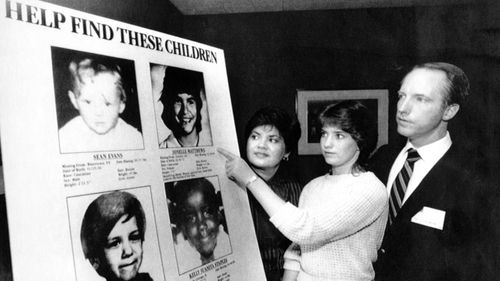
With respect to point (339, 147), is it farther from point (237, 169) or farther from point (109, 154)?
point (109, 154)

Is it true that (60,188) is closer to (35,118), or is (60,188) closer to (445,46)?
(35,118)

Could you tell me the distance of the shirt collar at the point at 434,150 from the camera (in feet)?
4.61

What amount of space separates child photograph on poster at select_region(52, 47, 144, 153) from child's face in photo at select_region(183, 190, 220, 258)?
240 millimetres

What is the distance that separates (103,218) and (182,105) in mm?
399

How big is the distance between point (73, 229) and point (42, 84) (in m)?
0.30

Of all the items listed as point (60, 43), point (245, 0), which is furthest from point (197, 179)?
point (245, 0)

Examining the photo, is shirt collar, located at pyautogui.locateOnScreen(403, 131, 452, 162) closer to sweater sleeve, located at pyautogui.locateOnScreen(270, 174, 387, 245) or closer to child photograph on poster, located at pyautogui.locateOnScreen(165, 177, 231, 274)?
sweater sleeve, located at pyautogui.locateOnScreen(270, 174, 387, 245)

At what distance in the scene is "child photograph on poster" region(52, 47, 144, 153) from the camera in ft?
2.64

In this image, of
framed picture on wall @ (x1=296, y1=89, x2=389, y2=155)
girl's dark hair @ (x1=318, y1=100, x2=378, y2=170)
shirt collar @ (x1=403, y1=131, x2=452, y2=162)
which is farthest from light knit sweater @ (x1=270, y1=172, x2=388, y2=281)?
framed picture on wall @ (x1=296, y1=89, x2=389, y2=155)

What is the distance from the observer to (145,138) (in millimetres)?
963

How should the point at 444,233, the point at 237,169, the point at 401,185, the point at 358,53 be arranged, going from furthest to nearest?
the point at 358,53, the point at 401,185, the point at 444,233, the point at 237,169

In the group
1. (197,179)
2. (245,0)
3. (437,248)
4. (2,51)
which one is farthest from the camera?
(245,0)

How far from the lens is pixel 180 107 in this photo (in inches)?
43.3

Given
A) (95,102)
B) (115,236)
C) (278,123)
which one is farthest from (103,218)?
(278,123)
